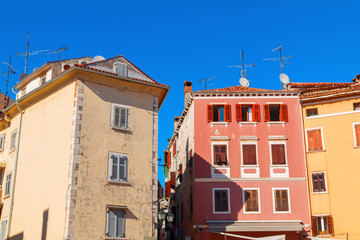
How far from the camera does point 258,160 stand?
36.4 m

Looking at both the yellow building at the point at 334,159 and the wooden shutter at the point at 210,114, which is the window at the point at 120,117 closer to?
the wooden shutter at the point at 210,114

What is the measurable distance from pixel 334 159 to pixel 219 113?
9240 millimetres

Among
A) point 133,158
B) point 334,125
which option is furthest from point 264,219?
point 133,158

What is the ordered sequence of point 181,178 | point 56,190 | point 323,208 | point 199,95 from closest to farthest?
point 56,190 < point 323,208 < point 199,95 < point 181,178

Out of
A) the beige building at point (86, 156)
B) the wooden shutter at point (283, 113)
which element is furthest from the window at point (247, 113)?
the beige building at point (86, 156)

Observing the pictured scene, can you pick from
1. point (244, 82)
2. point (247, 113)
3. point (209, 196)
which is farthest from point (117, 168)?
point (244, 82)

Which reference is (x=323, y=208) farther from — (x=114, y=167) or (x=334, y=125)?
(x=114, y=167)

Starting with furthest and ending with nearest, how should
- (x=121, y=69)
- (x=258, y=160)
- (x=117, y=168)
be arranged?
1. (x=258, y=160)
2. (x=121, y=69)
3. (x=117, y=168)

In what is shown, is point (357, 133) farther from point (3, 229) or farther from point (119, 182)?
point (3, 229)

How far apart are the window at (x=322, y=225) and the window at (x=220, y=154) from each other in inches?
303

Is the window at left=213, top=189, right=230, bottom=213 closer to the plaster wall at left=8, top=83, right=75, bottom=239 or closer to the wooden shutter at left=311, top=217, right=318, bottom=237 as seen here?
the wooden shutter at left=311, top=217, right=318, bottom=237

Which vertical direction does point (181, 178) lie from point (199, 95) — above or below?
below

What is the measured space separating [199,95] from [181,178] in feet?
31.2

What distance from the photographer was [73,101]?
2653 centimetres
